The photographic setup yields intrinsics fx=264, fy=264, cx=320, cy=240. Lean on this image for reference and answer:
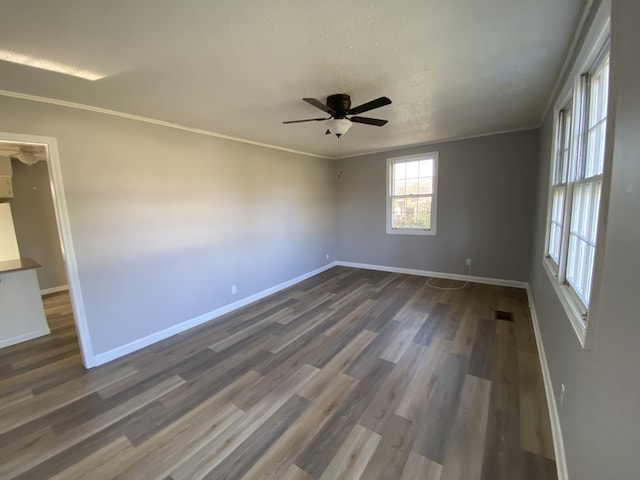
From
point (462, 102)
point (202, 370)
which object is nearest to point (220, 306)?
point (202, 370)

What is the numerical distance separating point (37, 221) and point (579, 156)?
768 centimetres

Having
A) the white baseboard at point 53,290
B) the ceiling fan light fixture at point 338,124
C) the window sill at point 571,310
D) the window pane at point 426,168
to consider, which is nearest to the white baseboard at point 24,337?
the white baseboard at point 53,290

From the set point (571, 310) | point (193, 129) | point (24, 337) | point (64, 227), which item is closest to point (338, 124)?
point (193, 129)

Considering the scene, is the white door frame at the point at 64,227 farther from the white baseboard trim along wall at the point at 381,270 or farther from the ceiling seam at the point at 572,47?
the ceiling seam at the point at 572,47

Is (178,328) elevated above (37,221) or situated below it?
below

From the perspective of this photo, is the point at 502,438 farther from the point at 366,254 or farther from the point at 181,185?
the point at 366,254

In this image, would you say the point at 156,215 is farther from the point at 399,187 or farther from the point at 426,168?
the point at 426,168

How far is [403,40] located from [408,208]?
3847 mm

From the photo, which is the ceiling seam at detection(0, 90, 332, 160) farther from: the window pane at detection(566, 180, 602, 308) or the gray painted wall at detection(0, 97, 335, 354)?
the window pane at detection(566, 180, 602, 308)

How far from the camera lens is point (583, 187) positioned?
1754 mm

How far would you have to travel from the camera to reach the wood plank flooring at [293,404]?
1.59 m

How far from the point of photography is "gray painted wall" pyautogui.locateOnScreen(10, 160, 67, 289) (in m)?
4.74

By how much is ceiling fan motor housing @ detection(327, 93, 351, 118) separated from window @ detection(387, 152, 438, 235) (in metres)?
3.00

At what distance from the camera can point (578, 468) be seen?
47.1 inches
